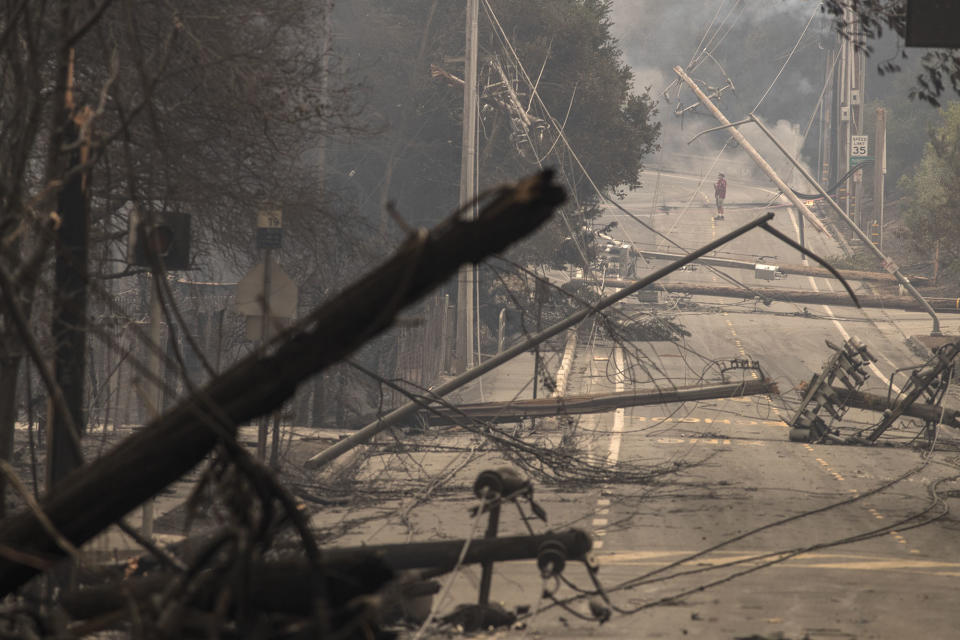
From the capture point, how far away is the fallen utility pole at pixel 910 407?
810 inches

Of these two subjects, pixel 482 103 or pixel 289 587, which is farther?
pixel 482 103

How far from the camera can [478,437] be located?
19.8 meters

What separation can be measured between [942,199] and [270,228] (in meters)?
47.0

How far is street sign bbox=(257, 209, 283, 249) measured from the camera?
48.2 feet

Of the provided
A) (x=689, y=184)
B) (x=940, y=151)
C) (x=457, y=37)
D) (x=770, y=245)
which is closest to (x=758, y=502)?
(x=457, y=37)

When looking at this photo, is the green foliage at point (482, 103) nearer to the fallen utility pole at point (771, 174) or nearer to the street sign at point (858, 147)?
the fallen utility pole at point (771, 174)

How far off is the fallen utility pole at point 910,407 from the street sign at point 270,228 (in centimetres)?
1092

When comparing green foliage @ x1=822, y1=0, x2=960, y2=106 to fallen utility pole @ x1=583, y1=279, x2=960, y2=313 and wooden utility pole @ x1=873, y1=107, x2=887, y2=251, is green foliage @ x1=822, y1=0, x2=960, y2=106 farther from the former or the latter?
wooden utility pole @ x1=873, y1=107, x2=887, y2=251

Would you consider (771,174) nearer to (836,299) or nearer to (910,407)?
(836,299)

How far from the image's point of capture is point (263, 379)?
4219 millimetres

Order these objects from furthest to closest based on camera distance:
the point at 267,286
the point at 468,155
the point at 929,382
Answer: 1. the point at 468,155
2. the point at 929,382
3. the point at 267,286

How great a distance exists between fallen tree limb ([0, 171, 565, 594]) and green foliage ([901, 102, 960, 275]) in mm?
49936

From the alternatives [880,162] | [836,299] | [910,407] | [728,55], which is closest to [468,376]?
[910,407]

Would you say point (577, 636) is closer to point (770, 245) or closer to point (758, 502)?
point (758, 502)
